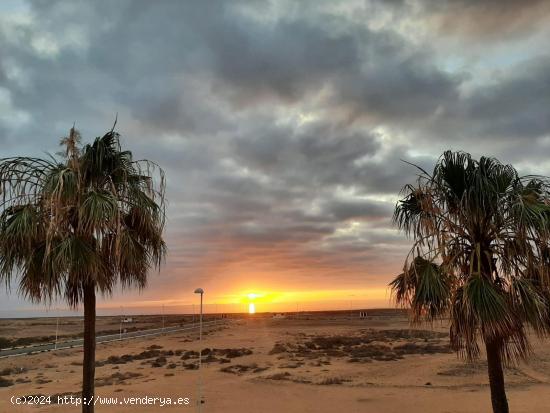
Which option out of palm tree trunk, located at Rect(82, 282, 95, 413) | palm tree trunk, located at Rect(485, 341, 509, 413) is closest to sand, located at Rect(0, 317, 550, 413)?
palm tree trunk, located at Rect(485, 341, 509, 413)

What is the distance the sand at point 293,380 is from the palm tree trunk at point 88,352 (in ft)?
39.9

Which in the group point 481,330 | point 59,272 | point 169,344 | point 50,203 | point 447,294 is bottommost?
point 169,344

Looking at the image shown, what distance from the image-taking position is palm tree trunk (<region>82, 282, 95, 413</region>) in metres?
10.9

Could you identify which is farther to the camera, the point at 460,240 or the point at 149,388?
the point at 149,388

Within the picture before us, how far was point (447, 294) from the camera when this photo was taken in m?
11.2

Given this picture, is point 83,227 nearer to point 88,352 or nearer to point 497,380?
point 88,352

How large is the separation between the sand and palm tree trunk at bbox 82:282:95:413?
12147 millimetres

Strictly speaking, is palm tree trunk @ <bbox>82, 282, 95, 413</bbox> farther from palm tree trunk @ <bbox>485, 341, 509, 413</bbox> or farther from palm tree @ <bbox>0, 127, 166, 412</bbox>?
palm tree trunk @ <bbox>485, 341, 509, 413</bbox>

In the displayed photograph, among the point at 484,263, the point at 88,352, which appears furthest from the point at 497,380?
the point at 88,352

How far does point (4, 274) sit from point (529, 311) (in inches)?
470

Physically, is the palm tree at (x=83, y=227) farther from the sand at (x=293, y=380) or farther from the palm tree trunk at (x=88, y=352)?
the sand at (x=293, y=380)

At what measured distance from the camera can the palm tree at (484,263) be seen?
A: 33.3 ft

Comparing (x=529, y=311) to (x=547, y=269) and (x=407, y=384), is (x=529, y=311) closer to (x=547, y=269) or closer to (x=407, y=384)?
(x=547, y=269)

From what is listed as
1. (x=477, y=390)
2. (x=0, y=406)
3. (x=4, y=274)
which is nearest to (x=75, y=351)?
(x=0, y=406)
